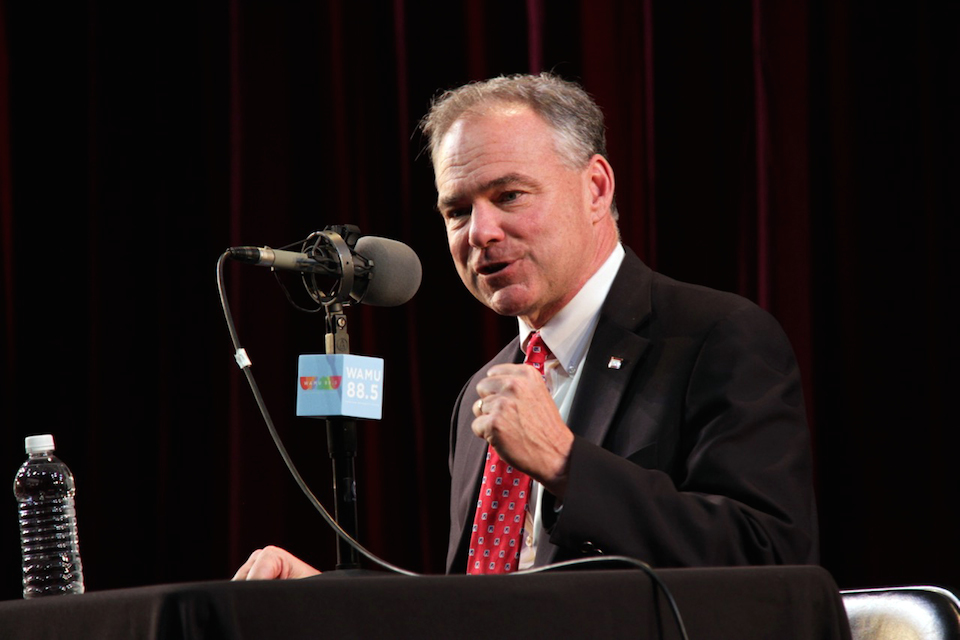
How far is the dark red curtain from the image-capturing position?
2.48 m

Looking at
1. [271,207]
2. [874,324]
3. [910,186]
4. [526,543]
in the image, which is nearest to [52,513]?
[526,543]

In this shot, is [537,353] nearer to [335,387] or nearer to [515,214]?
[515,214]

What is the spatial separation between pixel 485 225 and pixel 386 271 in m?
0.53

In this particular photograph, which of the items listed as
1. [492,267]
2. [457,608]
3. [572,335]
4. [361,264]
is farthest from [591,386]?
[457,608]

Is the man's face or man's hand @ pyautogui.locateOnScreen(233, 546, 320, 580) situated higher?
the man's face

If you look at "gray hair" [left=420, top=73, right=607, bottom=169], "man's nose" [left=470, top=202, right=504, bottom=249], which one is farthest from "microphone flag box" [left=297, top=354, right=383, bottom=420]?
"gray hair" [left=420, top=73, right=607, bottom=169]

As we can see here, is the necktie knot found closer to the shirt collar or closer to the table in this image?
the shirt collar

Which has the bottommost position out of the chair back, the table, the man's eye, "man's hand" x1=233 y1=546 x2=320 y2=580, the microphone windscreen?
the chair back

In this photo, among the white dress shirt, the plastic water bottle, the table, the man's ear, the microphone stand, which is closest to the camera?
the table

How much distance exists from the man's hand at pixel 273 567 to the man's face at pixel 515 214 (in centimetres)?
65

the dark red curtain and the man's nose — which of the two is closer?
the man's nose

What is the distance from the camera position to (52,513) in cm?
198

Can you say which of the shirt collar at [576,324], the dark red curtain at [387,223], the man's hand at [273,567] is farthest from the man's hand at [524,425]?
the dark red curtain at [387,223]

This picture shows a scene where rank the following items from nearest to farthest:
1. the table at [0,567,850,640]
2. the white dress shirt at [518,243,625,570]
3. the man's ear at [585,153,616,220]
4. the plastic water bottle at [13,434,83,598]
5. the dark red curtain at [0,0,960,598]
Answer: the table at [0,567,850,640] < the plastic water bottle at [13,434,83,598] < the white dress shirt at [518,243,625,570] < the man's ear at [585,153,616,220] < the dark red curtain at [0,0,960,598]
